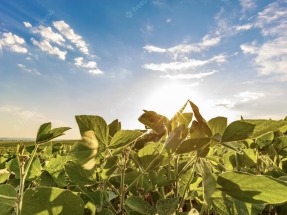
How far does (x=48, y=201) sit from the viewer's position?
668mm

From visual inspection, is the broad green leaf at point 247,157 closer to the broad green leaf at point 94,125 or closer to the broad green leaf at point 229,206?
the broad green leaf at point 229,206

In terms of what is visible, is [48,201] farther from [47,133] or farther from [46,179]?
[46,179]

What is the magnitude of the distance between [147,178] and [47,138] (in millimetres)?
392

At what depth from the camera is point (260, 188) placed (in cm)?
67

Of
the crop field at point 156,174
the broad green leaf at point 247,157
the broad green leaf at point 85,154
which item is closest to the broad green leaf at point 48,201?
the crop field at point 156,174

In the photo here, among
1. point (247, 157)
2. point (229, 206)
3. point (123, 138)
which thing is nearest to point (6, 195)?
point (123, 138)

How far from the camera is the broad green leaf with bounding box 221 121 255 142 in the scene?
679mm

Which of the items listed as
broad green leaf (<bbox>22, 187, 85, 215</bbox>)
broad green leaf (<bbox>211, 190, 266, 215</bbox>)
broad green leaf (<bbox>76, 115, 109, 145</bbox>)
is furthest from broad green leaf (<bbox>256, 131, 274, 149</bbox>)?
broad green leaf (<bbox>22, 187, 85, 215</bbox>)

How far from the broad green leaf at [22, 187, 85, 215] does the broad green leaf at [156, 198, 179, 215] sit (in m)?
0.19

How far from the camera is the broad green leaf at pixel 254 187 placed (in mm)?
651

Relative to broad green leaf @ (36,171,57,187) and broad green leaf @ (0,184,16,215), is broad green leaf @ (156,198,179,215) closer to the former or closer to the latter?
broad green leaf @ (0,184,16,215)

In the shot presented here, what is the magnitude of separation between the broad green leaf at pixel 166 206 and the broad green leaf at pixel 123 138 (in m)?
0.16

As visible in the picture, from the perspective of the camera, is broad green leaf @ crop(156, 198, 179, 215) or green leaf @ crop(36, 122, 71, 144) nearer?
broad green leaf @ crop(156, 198, 179, 215)

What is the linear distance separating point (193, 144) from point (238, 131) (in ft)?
0.32
